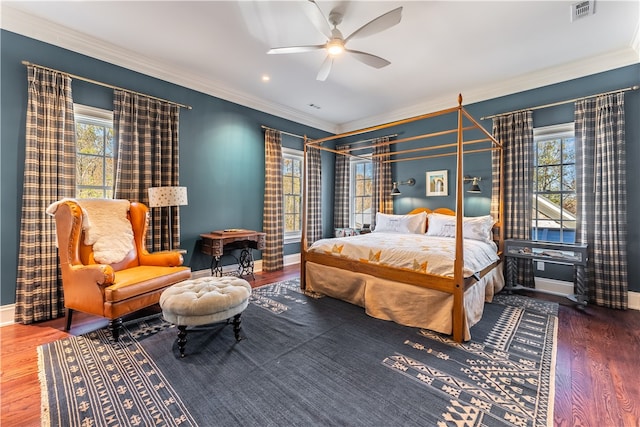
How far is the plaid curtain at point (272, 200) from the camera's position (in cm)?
486

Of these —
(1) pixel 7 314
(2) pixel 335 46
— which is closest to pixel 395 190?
(2) pixel 335 46

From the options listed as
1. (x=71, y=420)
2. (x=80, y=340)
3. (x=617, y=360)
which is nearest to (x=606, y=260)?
(x=617, y=360)

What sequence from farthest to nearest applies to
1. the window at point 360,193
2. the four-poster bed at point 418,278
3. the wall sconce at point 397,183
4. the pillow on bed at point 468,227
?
the window at point 360,193
the wall sconce at point 397,183
the pillow on bed at point 468,227
the four-poster bed at point 418,278

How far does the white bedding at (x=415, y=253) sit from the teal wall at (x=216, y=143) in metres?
1.51

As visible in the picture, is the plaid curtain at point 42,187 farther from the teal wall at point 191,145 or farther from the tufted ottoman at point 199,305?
the tufted ottoman at point 199,305

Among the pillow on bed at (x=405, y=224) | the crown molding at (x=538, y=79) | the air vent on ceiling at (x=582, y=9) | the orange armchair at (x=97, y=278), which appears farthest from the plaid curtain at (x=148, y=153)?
the air vent on ceiling at (x=582, y=9)

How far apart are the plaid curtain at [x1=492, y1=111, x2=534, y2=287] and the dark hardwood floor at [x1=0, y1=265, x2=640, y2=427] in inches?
41.9

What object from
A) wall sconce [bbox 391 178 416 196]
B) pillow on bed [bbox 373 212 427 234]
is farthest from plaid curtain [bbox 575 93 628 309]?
wall sconce [bbox 391 178 416 196]

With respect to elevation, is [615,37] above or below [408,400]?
above

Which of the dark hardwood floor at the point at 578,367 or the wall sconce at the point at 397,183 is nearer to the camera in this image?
the dark hardwood floor at the point at 578,367

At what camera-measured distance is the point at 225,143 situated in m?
4.38

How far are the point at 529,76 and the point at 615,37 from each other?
0.88m

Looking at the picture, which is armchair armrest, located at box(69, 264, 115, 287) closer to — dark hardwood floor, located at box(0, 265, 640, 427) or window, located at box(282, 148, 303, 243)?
dark hardwood floor, located at box(0, 265, 640, 427)

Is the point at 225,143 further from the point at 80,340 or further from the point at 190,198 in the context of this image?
the point at 80,340
